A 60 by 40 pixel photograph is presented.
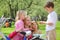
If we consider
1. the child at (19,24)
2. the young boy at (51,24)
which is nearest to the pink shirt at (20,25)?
the child at (19,24)

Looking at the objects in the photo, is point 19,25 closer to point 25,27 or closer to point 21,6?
point 25,27

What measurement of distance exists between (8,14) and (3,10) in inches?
105

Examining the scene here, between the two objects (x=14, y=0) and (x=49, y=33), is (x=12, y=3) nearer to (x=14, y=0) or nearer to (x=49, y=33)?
(x=14, y=0)

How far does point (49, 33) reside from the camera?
7.41 m

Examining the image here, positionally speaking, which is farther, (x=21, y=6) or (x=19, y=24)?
(x=21, y=6)

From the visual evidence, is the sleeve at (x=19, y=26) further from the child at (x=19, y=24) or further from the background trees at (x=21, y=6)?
the background trees at (x=21, y=6)

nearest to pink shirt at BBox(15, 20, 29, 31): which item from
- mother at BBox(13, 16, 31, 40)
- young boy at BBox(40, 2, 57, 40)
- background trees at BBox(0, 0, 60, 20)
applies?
mother at BBox(13, 16, 31, 40)

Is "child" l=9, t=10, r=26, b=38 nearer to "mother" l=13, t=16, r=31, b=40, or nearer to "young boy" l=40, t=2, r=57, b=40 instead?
"mother" l=13, t=16, r=31, b=40

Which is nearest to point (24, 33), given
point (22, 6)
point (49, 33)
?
point (49, 33)

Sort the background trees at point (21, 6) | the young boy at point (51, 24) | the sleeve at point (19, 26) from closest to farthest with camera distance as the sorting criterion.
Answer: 1. the young boy at point (51, 24)
2. the sleeve at point (19, 26)
3. the background trees at point (21, 6)

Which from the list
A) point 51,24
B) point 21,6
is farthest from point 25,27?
point 21,6

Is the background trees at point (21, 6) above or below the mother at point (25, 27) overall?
above

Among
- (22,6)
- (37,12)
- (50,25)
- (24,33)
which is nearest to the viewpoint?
(50,25)

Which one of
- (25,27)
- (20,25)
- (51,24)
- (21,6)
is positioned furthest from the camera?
(21,6)
